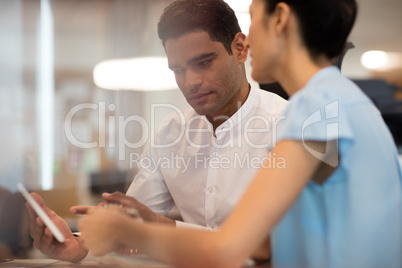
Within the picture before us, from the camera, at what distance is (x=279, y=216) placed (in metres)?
0.42

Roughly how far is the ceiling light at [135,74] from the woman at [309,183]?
0.27 metres

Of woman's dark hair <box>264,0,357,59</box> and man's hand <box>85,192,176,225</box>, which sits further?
man's hand <box>85,192,176,225</box>

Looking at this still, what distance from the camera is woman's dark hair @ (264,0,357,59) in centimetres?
49

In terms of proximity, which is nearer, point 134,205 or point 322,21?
point 322,21

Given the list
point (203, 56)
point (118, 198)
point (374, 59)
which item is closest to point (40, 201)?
point (118, 198)

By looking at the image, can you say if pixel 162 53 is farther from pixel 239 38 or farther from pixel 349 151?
pixel 349 151

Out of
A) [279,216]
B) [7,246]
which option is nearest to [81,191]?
[7,246]

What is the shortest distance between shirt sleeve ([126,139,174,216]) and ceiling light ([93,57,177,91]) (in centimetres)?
12

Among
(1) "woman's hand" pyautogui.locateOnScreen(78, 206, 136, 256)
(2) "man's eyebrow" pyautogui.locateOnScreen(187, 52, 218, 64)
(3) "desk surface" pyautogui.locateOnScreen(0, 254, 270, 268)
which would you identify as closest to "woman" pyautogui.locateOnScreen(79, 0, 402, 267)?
(1) "woman's hand" pyautogui.locateOnScreen(78, 206, 136, 256)

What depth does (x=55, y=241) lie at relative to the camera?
745 millimetres

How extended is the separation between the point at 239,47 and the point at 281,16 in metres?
0.25

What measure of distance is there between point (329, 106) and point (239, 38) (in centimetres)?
31

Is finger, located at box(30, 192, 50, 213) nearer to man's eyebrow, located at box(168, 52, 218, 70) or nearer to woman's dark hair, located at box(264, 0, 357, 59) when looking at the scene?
man's eyebrow, located at box(168, 52, 218, 70)

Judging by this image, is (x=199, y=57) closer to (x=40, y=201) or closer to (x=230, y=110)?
(x=230, y=110)
